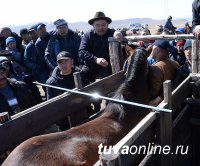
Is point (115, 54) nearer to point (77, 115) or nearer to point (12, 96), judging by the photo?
point (77, 115)

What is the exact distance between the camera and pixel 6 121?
106 inches

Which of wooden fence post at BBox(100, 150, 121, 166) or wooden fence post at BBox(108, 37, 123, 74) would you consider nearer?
wooden fence post at BBox(100, 150, 121, 166)

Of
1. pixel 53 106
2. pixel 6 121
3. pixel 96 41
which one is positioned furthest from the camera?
pixel 96 41

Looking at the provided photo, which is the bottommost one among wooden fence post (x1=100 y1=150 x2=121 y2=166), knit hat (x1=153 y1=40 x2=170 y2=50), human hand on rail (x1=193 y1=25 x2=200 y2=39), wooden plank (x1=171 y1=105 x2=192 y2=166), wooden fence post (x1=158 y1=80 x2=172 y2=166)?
wooden plank (x1=171 y1=105 x2=192 y2=166)

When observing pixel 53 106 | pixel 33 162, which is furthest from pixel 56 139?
pixel 53 106

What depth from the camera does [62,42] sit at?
6.09 metres

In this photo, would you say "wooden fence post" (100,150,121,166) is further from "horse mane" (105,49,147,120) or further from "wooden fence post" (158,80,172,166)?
"horse mane" (105,49,147,120)

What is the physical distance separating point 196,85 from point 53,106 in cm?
184

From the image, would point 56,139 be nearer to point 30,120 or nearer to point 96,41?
point 30,120

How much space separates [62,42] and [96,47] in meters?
1.14

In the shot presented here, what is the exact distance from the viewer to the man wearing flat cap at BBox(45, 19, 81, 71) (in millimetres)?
6043

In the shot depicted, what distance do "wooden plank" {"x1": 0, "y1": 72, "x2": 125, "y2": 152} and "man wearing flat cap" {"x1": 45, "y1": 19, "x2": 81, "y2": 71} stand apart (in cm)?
239

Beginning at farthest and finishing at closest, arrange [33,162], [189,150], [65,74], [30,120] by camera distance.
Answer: [65,74]
[189,150]
[30,120]
[33,162]

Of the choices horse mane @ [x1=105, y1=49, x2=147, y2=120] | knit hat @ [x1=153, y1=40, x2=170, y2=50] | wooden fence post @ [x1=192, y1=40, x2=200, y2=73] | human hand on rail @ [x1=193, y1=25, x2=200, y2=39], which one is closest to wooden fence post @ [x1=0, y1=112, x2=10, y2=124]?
horse mane @ [x1=105, y1=49, x2=147, y2=120]
